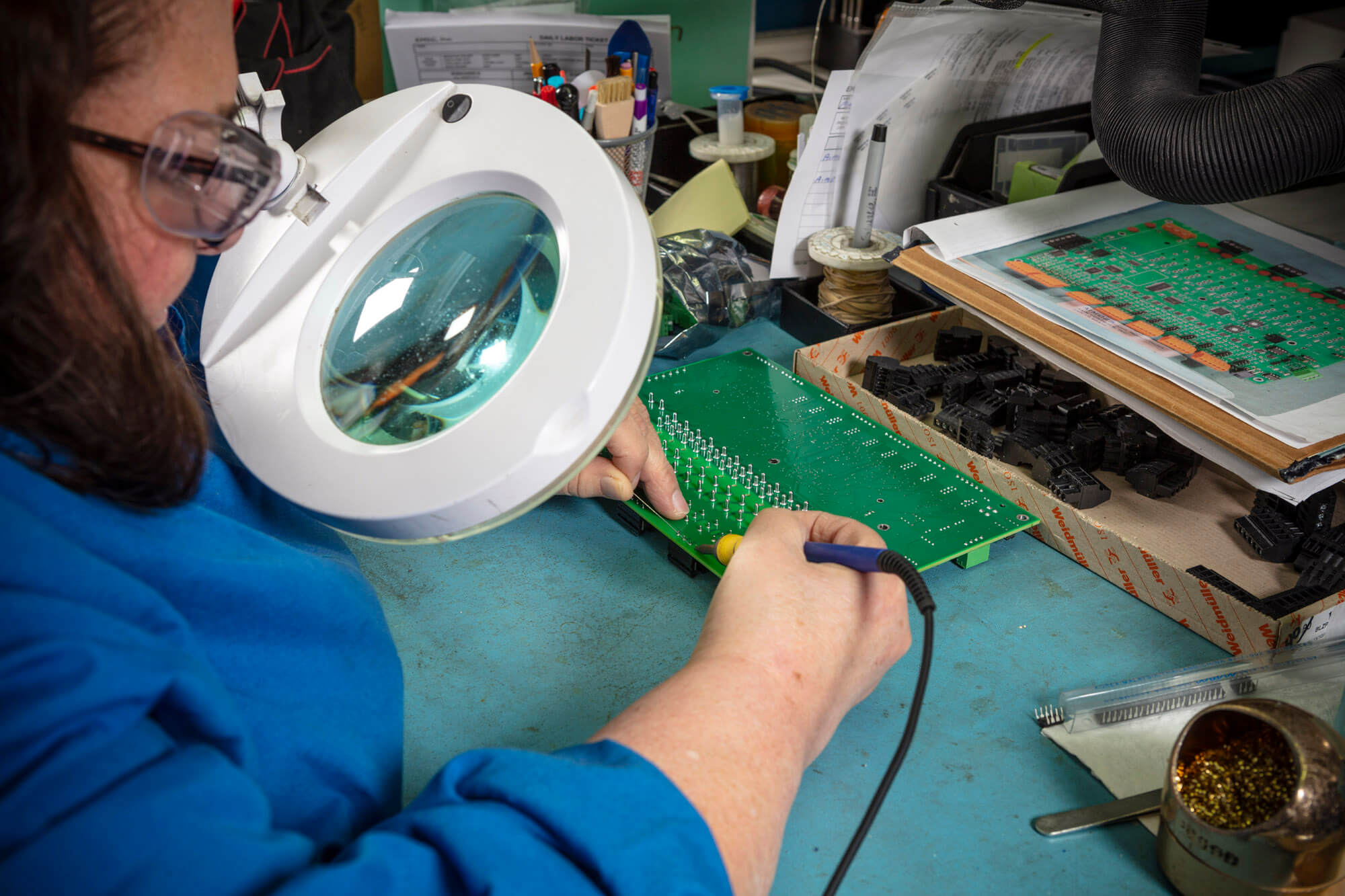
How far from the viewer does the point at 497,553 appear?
0.95 metres

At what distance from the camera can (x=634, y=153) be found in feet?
4.69

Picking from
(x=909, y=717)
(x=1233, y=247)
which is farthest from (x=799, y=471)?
(x=1233, y=247)

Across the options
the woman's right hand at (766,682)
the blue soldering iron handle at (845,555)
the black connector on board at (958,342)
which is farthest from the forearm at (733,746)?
the black connector on board at (958,342)

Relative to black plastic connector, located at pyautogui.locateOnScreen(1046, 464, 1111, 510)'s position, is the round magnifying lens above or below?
above

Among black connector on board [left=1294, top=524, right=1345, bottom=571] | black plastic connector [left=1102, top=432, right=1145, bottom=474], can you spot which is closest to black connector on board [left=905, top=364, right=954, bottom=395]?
black plastic connector [left=1102, top=432, right=1145, bottom=474]

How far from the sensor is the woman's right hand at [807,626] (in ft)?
2.07

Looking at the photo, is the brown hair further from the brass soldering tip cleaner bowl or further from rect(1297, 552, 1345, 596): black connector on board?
rect(1297, 552, 1345, 596): black connector on board

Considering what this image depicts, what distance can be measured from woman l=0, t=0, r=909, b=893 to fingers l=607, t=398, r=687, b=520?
12.2 inches

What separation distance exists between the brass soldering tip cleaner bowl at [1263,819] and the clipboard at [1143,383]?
30 centimetres

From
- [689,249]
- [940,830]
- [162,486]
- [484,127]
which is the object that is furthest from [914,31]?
[162,486]

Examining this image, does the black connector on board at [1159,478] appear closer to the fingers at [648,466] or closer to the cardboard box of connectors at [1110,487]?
the cardboard box of connectors at [1110,487]

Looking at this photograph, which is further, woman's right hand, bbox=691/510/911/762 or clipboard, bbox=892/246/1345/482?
clipboard, bbox=892/246/1345/482

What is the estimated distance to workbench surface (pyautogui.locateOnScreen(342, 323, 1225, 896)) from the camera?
64 cm

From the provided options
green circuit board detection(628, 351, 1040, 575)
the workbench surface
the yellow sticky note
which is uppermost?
the yellow sticky note
